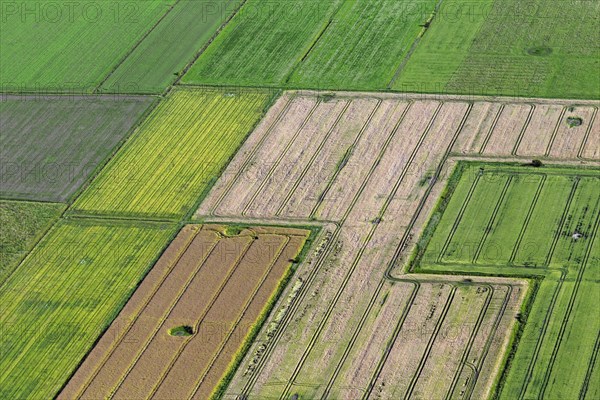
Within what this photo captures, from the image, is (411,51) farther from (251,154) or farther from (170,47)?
(170,47)

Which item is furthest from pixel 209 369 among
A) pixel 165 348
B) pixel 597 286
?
pixel 597 286

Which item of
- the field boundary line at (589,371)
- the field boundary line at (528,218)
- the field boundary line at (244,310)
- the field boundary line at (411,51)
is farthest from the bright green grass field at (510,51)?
the field boundary line at (589,371)

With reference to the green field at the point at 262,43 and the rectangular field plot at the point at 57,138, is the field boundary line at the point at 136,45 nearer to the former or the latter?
the rectangular field plot at the point at 57,138

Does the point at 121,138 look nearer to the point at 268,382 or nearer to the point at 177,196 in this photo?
the point at 177,196

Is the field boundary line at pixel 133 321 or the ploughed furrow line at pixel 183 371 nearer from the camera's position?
the ploughed furrow line at pixel 183 371

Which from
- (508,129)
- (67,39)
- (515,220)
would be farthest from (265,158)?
(67,39)
